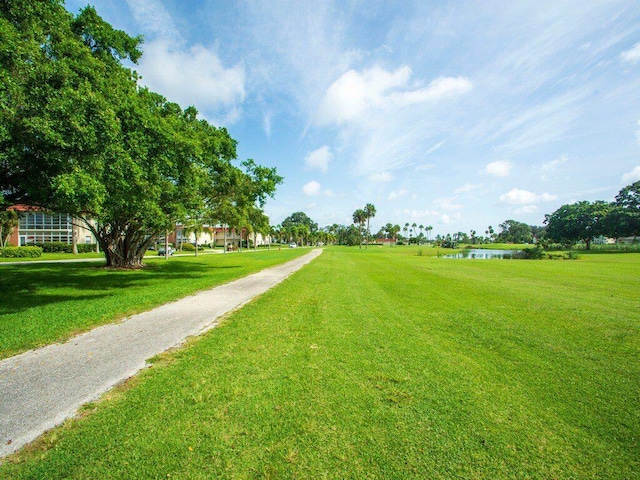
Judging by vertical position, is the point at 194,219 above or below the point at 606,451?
above

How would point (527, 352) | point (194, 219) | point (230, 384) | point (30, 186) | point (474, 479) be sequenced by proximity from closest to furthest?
point (474, 479) → point (230, 384) → point (527, 352) → point (30, 186) → point (194, 219)

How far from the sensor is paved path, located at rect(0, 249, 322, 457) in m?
3.44

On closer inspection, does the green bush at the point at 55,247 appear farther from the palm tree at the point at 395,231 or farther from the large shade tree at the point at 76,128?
the palm tree at the point at 395,231

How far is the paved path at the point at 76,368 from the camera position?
11.3 ft

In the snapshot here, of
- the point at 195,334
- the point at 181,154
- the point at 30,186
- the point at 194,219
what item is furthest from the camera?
the point at 194,219

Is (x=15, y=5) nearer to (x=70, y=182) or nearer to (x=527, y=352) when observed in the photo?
(x=70, y=182)

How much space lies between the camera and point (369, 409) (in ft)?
11.9

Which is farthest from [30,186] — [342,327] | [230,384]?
[342,327]

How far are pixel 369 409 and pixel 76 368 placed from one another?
474 centimetres

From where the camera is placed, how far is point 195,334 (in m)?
6.61

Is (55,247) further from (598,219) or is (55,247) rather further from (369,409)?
(598,219)

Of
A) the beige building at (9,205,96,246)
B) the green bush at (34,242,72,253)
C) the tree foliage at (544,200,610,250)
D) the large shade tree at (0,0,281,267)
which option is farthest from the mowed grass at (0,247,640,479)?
the tree foliage at (544,200,610,250)

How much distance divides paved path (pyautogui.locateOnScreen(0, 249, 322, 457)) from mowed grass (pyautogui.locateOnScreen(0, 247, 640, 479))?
369 mm

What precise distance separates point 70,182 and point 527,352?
1066 cm
